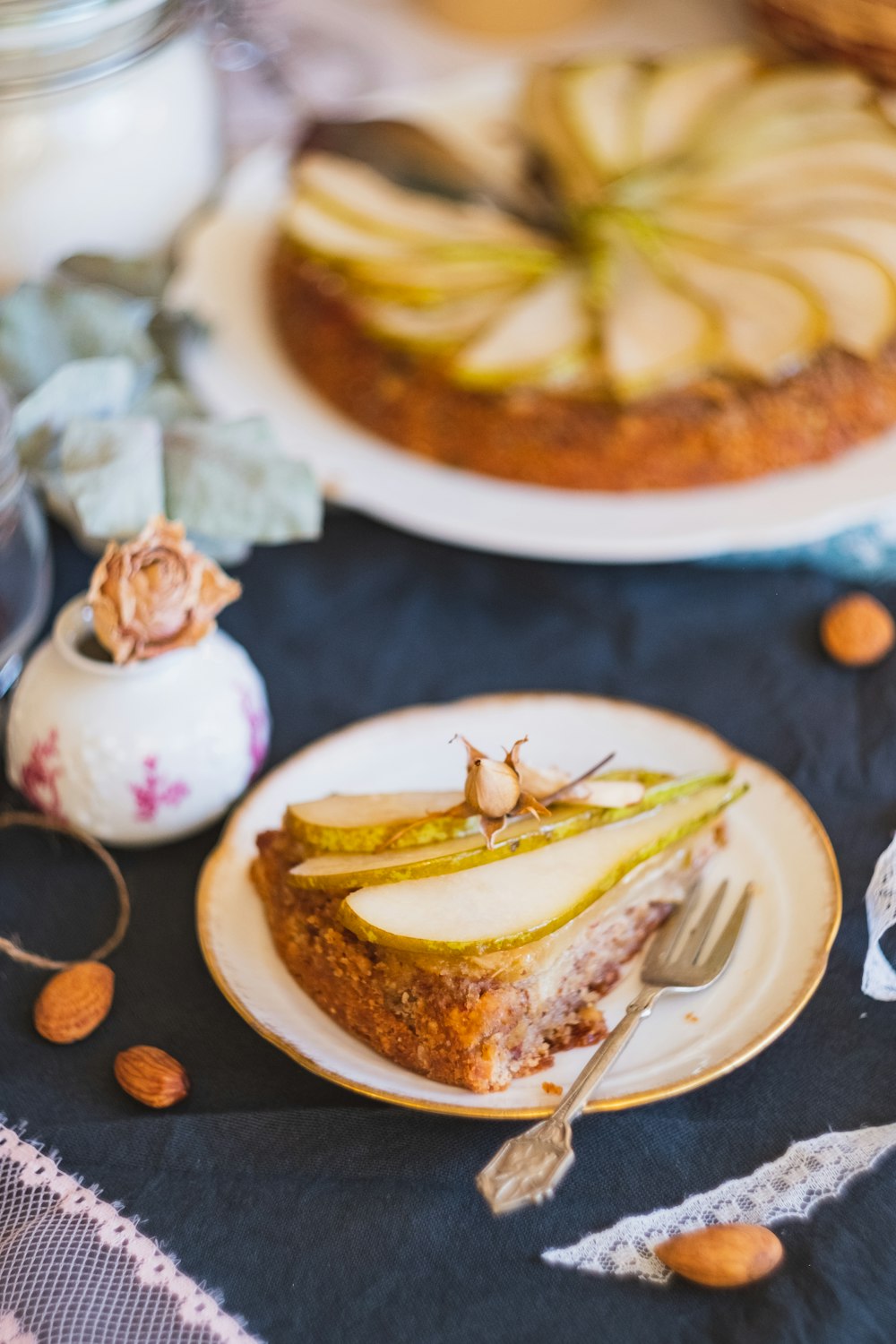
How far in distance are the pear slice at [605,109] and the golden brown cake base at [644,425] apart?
0.46 m

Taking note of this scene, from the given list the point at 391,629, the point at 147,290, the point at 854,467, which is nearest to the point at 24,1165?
the point at 391,629

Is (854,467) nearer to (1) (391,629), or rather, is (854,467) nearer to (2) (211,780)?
(1) (391,629)

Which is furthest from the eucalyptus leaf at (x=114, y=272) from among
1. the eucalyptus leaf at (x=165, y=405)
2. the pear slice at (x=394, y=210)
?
the pear slice at (x=394, y=210)

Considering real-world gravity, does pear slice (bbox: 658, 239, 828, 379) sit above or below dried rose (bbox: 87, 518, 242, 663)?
below

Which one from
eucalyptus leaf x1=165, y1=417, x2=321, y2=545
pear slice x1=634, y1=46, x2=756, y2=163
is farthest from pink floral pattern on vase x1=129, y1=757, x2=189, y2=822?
pear slice x1=634, y1=46, x2=756, y2=163

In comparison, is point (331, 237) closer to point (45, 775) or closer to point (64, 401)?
point (64, 401)

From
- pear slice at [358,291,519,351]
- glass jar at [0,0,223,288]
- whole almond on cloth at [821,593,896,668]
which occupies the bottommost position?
whole almond on cloth at [821,593,896,668]

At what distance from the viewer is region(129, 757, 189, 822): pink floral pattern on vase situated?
1122 mm

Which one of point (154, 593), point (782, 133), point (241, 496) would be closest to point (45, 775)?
point (154, 593)

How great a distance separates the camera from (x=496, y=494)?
150cm

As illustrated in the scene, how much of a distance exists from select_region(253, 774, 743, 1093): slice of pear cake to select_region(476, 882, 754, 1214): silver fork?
0.03 meters

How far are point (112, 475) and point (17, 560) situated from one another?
0.13m

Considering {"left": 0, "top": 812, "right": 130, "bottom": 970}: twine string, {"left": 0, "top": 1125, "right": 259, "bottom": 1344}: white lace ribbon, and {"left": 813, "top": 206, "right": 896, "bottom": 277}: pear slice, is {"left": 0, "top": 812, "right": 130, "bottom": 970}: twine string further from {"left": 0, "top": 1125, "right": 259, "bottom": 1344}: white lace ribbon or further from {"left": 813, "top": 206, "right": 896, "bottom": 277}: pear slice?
{"left": 813, "top": 206, "right": 896, "bottom": 277}: pear slice

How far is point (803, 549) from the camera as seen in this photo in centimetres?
148
